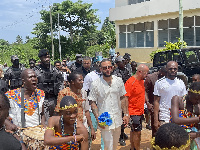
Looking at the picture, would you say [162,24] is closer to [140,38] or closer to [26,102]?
[140,38]

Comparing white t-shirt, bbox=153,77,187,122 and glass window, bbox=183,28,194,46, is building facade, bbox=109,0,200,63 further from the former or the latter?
white t-shirt, bbox=153,77,187,122

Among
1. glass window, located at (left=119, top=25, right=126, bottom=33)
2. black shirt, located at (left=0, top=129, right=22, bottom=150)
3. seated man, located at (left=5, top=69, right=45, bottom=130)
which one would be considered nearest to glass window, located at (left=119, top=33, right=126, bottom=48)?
glass window, located at (left=119, top=25, right=126, bottom=33)

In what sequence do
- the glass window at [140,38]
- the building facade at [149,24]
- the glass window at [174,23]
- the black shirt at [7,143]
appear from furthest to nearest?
1. the glass window at [140,38]
2. the glass window at [174,23]
3. the building facade at [149,24]
4. the black shirt at [7,143]

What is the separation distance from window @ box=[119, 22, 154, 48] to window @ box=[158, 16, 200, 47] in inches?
40.3

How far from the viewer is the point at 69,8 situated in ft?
138

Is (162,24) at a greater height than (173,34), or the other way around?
(162,24)

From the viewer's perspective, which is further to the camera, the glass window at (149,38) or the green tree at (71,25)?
the green tree at (71,25)

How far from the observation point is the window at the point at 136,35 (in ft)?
82.8

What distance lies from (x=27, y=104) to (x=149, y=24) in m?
22.5

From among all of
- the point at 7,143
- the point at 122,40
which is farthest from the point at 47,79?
the point at 122,40

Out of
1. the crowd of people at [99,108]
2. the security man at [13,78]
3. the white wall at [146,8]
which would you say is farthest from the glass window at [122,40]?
the crowd of people at [99,108]

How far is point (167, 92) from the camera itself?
530cm

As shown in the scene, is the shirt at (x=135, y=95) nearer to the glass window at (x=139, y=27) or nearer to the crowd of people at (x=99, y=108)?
the crowd of people at (x=99, y=108)

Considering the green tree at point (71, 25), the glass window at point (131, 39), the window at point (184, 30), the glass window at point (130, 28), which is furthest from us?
the green tree at point (71, 25)
